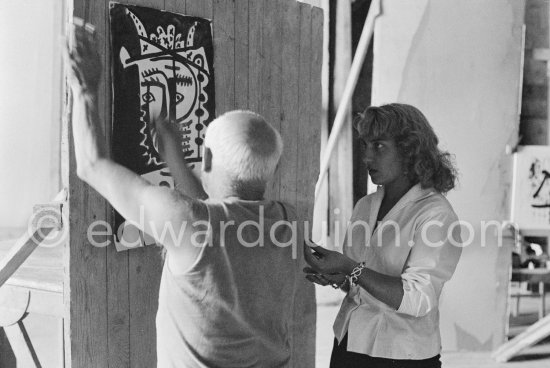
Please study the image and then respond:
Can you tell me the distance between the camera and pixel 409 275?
2447 millimetres

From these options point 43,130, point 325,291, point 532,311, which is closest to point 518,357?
point 532,311

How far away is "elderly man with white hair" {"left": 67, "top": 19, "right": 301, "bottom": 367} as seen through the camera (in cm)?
176

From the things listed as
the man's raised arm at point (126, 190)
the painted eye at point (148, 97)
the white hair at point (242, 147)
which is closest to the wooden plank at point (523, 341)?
the painted eye at point (148, 97)

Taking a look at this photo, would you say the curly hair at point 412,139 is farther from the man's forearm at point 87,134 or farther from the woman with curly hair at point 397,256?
the man's forearm at point 87,134

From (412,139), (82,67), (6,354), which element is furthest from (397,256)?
(6,354)

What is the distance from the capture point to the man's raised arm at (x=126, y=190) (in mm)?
1731

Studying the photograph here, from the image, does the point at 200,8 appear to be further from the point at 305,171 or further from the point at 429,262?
the point at 429,262

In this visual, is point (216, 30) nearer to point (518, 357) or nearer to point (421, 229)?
point (421, 229)

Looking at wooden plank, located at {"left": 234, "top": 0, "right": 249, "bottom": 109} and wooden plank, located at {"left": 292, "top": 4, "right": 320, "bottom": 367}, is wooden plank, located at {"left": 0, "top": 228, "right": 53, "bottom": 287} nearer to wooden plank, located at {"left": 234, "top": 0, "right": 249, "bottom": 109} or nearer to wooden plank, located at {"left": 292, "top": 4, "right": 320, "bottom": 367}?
wooden plank, located at {"left": 234, "top": 0, "right": 249, "bottom": 109}

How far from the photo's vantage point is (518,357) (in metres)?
5.64

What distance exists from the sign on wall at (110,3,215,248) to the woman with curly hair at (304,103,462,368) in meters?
0.70

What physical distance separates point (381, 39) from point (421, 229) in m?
3.47

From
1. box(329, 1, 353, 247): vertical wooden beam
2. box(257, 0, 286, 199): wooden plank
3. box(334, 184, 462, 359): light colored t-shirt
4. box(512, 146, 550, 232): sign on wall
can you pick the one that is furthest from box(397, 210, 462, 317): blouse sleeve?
box(329, 1, 353, 247): vertical wooden beam

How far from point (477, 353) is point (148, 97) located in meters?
3.99
